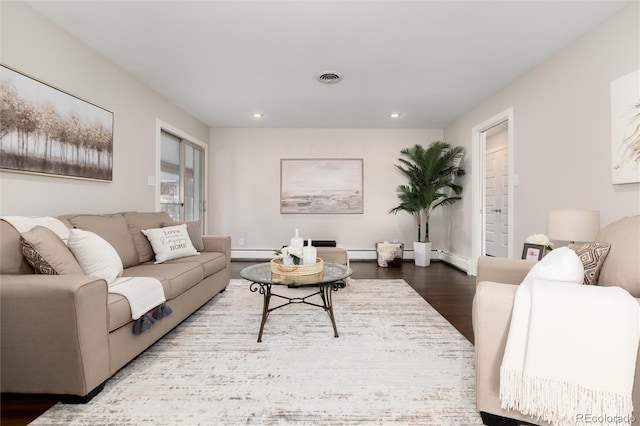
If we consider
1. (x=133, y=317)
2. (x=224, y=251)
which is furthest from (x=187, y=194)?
(x=133, y=317)

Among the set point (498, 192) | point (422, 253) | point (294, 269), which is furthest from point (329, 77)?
point (498, 192)

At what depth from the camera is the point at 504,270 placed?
6.81ft

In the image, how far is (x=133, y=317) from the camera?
174cm

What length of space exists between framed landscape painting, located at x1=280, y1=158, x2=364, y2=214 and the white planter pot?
3.97 feet

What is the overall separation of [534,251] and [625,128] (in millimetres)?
1089

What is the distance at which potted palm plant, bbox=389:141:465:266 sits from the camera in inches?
189

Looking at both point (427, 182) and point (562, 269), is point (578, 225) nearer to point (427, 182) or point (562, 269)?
point (562, 269)

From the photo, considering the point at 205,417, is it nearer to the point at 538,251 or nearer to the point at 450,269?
the point at 538,251

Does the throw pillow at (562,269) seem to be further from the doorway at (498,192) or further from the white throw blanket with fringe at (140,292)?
the doorway at (498,192)

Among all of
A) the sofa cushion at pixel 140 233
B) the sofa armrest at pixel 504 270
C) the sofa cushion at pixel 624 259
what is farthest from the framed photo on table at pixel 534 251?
the sofa cushion at pixel 140 233

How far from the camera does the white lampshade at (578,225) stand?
2152 millimetres

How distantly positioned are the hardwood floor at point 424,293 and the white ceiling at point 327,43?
2480 mm

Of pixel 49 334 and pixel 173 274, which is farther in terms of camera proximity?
pixel 173 274

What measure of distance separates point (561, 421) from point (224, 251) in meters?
3.08
